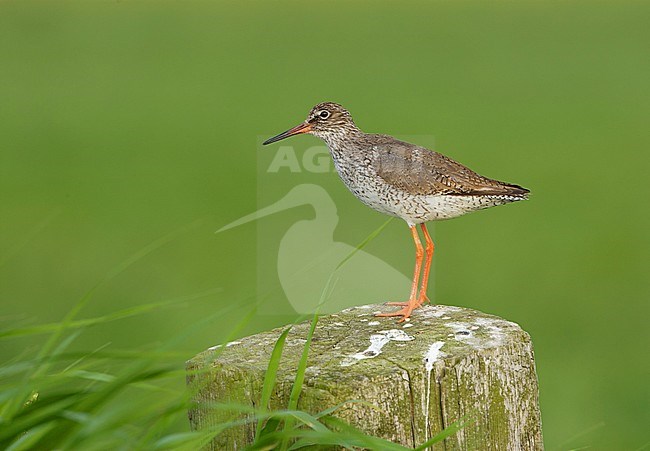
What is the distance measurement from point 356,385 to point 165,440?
748 mm

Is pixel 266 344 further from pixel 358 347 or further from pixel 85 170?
pixel 85 170

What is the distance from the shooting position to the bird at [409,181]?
5.08 meters

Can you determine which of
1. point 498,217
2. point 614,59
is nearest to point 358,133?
point 498,217

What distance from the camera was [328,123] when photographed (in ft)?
17.5

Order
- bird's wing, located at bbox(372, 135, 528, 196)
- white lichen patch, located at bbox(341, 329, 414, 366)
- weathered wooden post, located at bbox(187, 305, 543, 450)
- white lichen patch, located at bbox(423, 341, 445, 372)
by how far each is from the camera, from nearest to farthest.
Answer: weathered wooden post, located at bbox(187, 305, 543, 450) < white lichen patch, located at bbox(423, 341, 445, 372) < white lichen patch, located at bbox(341, 329, 414, 366) < bird's wing, located at bbox(372, 135, 528, 196)

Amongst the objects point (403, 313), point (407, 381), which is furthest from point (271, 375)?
point (403, 313)

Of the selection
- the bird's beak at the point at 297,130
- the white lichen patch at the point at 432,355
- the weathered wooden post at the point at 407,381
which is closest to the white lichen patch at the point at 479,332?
the weathered wooden post at the point at 407,381

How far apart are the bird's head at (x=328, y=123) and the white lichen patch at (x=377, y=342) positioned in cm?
164

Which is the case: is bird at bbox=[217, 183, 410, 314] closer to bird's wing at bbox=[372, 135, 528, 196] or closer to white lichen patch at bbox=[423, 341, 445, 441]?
bird's wing at bbox=[372, 135, 528, 196]

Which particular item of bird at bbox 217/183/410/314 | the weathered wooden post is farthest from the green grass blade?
bird at bbox 217/183/410/314

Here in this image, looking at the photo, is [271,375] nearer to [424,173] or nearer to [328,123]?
[424,173]

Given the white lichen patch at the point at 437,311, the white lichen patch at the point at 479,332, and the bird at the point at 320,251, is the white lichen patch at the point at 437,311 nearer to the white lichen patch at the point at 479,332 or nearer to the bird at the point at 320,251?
the white lichen patch at the point at 479,332

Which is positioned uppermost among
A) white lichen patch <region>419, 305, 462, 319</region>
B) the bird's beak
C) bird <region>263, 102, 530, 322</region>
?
the bird's beak

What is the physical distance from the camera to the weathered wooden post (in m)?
3.35
